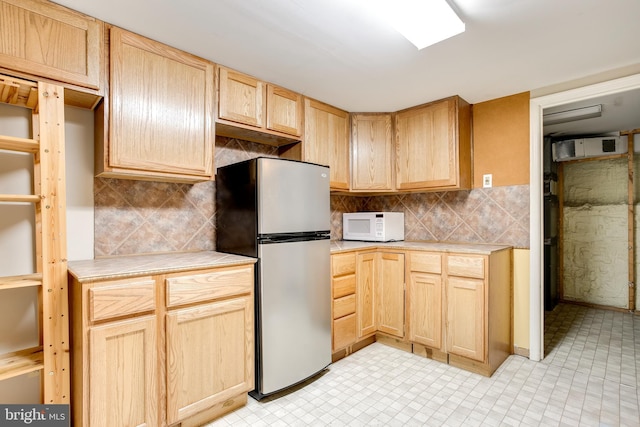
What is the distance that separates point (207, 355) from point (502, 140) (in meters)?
2.82

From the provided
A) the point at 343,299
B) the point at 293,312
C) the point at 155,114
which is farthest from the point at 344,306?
the point at 155,114

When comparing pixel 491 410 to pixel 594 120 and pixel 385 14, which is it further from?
pixel 594 120

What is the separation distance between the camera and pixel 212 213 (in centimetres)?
239

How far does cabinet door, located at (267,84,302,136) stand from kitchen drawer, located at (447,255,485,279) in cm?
160

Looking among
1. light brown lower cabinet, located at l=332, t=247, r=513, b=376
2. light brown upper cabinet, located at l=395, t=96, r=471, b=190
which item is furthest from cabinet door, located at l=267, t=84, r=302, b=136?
light brown lower cabinet, located at l=332, t=247, r=513, b=376

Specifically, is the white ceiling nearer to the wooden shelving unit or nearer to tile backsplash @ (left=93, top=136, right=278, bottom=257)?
the wooden shelving unit

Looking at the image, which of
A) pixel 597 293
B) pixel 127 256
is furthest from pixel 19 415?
pixel 597 293

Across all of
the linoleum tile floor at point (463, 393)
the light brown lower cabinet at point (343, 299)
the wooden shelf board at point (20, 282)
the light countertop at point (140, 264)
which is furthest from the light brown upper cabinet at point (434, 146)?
the wooden shelf board at point (20, 282)

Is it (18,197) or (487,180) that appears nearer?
(18,197)

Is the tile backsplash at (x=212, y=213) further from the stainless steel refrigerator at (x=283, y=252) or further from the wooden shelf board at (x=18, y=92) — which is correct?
the wooden shelf board at (x=18, y=92)

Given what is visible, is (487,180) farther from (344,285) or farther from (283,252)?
(283,252)

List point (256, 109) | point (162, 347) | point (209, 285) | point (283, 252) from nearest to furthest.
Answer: point (162, 347), point (209, 285), point (283, 252), point (256, 109)

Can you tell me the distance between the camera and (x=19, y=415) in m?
1.52

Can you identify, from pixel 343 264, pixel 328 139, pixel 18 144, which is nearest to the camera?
pixel 18 144
